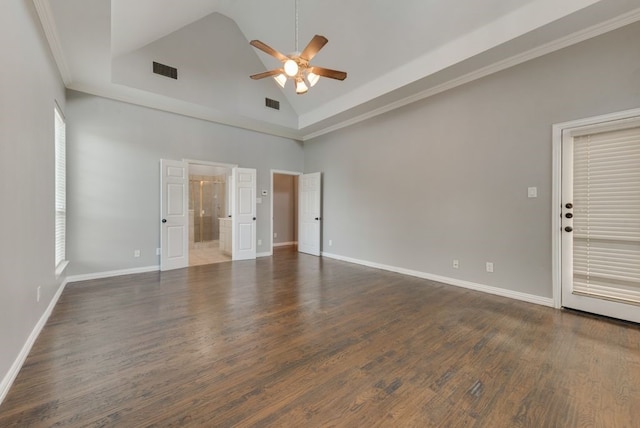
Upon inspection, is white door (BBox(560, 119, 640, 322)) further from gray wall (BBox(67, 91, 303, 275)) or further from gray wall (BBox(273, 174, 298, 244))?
gray wall (BBox(273, 174, 298, 244))

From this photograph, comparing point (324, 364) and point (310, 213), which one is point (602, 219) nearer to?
point (324, 364)

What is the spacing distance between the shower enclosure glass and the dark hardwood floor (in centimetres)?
572

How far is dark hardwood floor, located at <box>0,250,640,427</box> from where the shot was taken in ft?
5.16

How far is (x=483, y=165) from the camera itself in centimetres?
386

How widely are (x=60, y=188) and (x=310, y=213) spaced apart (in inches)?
186

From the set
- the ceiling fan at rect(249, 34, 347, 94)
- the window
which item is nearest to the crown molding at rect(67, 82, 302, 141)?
the window

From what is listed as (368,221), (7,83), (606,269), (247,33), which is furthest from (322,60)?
(606,269)

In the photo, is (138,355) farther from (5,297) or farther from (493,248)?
(493,248)

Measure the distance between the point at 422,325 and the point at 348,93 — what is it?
4.28 metres

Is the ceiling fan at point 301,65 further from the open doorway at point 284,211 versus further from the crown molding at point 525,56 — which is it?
A: the open doorway at point 284,211

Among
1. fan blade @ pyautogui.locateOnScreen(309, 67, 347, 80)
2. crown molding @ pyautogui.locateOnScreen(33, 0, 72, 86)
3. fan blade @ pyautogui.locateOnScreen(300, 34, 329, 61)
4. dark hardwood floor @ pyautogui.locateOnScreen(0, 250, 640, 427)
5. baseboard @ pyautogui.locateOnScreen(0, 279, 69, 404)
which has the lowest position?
dark hardwood floor @ pyautogui.locateOnScreen(0, 250, 640, 427)

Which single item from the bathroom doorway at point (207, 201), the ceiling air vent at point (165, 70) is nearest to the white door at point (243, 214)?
the ceiling air vent at point (165, 70)

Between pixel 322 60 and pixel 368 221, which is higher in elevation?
pixel 322 60

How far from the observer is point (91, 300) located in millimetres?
3473
